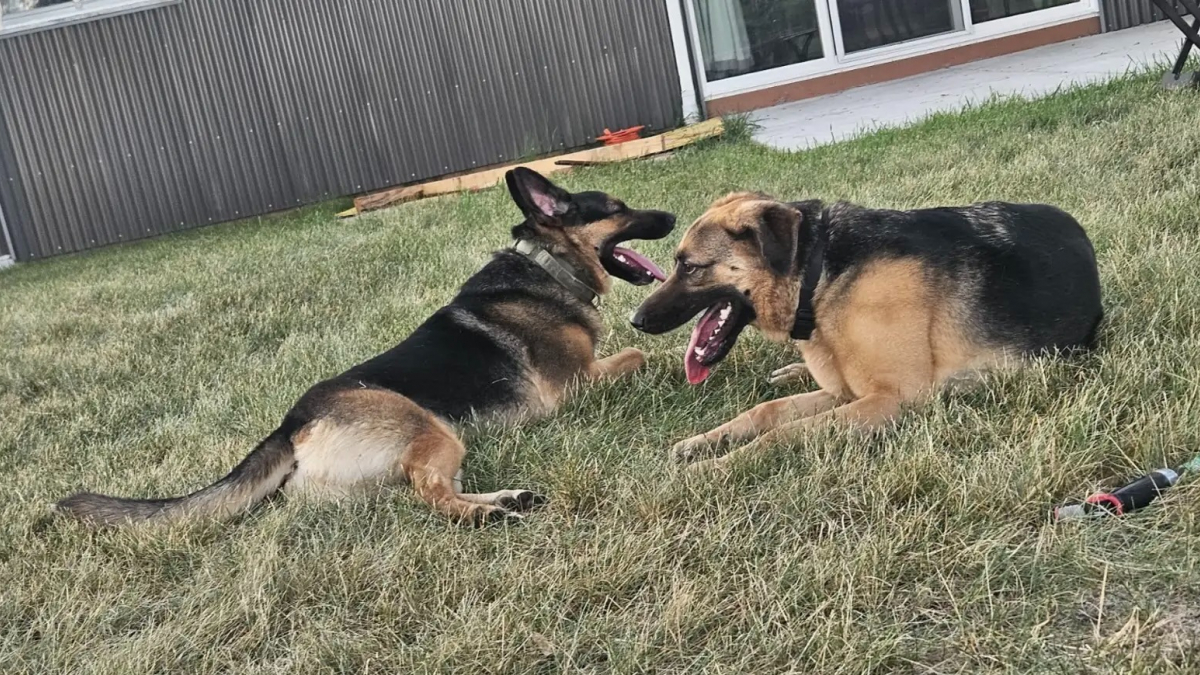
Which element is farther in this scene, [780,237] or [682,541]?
[780,237]

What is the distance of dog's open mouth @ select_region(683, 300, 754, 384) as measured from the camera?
127 inches

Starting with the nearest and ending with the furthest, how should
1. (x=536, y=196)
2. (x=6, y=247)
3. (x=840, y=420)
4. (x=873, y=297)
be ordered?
(x=840, y=420) < (x=873, y=297) < (x=536, y=196) < (x=6, y=247)

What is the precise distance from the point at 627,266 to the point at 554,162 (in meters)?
7.01

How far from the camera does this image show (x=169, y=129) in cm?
1255

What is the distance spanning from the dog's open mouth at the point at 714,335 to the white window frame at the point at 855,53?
9.86 metres

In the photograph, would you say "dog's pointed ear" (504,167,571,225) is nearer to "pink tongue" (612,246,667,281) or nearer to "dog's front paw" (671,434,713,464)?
"pink tongue" (612,246,667,281)

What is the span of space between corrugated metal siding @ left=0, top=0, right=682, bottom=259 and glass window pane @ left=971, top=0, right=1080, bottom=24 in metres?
4.37

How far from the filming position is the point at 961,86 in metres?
10.5

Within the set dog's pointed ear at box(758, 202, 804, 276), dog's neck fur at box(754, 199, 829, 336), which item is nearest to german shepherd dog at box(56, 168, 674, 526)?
dog's neck fur at box(754, 199, 829, 336)

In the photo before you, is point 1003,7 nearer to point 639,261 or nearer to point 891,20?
point 891,20

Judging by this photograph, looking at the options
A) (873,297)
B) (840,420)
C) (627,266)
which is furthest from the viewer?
(627,266)

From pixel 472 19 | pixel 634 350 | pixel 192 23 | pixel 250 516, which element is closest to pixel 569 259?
pixel 634 350

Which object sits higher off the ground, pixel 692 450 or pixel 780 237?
pixel 780 237

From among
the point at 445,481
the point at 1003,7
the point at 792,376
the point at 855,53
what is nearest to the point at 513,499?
the point at 445,481
